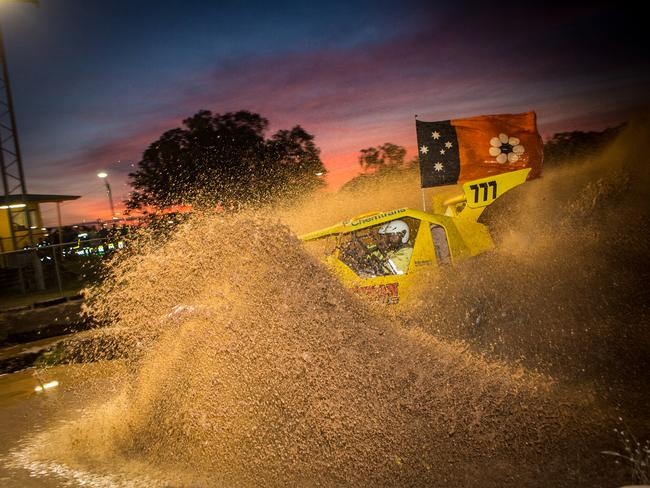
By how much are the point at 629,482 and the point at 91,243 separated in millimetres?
16393

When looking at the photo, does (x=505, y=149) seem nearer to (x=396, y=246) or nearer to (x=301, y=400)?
(x=396, y=246)

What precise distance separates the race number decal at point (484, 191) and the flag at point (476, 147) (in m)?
0.95

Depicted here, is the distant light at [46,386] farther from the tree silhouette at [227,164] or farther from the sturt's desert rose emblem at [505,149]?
the tree silhouette at [227,164]

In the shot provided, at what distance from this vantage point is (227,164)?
64.2 ft

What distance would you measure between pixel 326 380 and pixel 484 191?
14.0ft

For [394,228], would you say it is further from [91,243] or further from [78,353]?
[91,243]

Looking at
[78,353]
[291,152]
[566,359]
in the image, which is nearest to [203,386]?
[566,359]

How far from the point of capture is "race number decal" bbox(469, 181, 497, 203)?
613cm

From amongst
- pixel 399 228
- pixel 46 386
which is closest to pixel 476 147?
pixel 399 228

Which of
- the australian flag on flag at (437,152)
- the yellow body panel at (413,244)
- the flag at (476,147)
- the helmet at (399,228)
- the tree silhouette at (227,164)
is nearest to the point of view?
the yellow body panel at (413,244)

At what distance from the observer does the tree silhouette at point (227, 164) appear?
62.0 ft

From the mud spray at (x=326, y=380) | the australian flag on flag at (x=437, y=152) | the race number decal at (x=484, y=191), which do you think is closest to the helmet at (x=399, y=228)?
the mud spray at (x=326, y=380)

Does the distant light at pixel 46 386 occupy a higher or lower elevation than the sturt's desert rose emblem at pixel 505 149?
lower

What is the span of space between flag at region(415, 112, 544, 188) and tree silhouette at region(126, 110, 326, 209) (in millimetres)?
11793
